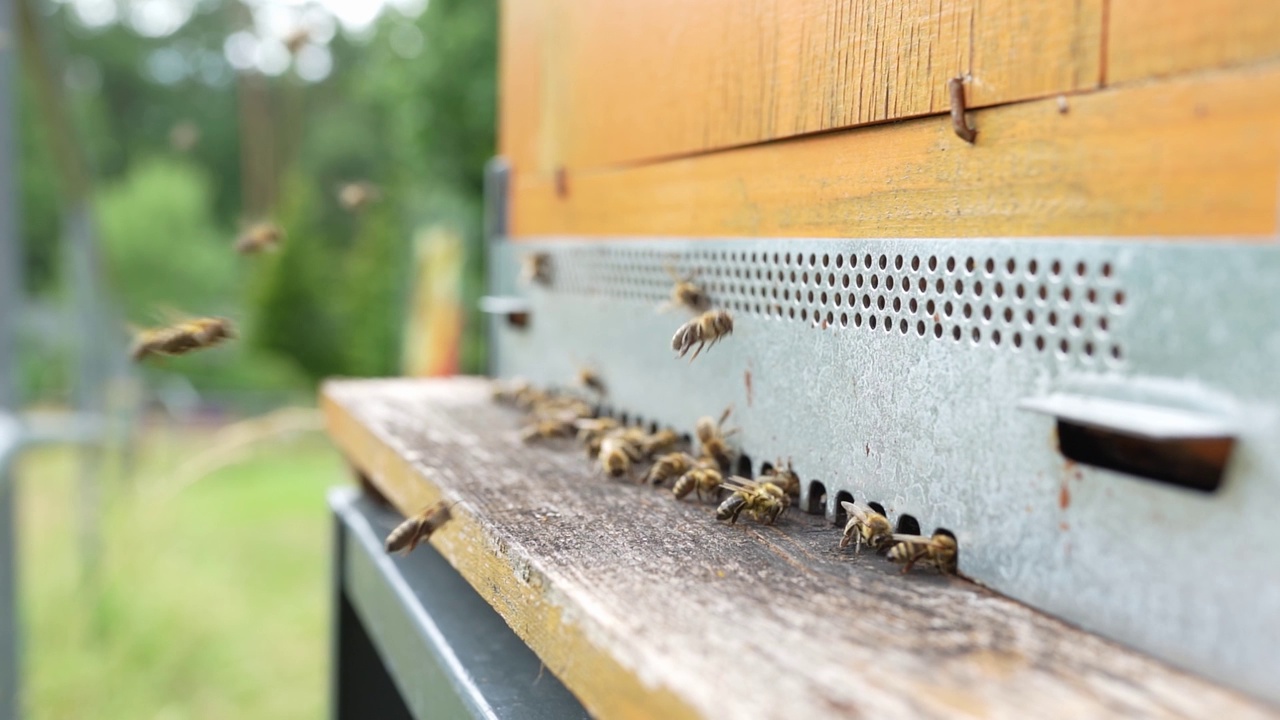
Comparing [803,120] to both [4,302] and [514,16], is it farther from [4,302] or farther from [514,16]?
[4,302]

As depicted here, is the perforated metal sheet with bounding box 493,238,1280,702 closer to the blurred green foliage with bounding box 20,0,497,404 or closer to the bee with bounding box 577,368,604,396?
the bee with bounding box 577,368,604,396

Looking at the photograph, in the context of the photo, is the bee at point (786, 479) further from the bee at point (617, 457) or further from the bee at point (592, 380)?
the bee at point (592, 380)

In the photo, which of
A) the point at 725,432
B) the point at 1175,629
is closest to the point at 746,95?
the point at 725,432

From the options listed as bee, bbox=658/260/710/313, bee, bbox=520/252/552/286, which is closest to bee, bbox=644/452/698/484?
bee, bbox=658/260/710/313

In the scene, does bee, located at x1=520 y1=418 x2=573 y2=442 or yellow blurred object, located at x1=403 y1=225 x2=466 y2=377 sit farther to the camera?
yellow blurred object, located at x1=403 y1=225 x2=466 y2=377

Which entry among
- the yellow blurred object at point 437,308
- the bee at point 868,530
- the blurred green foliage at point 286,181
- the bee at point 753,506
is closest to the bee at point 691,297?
the bee at point 753,506

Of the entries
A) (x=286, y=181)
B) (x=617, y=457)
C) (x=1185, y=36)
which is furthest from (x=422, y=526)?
(x=286, y=181)

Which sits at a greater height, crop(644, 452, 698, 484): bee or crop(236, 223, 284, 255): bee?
crop(236, 223, 284, 255): bee

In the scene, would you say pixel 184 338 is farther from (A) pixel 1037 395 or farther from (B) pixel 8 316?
(A) pixel 1037 395
